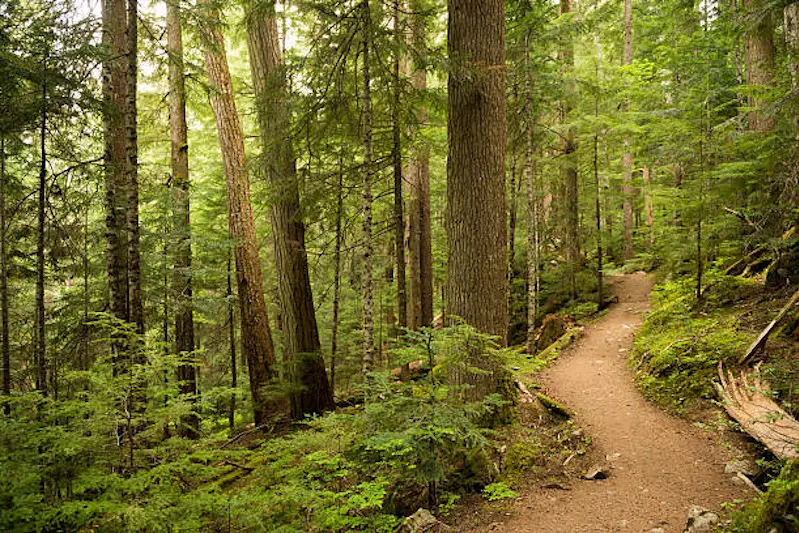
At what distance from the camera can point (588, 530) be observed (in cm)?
393

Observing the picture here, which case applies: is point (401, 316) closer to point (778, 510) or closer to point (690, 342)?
point (690, 342)

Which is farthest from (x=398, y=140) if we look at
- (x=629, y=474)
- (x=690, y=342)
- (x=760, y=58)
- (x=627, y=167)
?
(x=627, y=167)

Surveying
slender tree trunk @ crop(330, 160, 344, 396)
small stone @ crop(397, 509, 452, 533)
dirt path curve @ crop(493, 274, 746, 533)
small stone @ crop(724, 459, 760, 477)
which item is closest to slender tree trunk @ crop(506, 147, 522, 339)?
dirt path curve @ crop(493, 274, 746, 533)

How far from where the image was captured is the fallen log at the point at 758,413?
428 cm

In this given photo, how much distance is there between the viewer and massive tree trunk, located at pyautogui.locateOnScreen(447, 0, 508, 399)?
558 cm

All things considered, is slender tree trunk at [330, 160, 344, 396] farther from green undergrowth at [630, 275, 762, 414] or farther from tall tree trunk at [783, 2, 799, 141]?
tall tree trunk at [783, 2, 799, 141]

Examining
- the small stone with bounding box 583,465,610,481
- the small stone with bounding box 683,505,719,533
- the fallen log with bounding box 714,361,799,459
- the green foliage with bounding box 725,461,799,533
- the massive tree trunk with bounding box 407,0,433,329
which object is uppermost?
the massive tree trunk with bounding box 407,0,433,329

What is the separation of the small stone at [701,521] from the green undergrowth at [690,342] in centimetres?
315

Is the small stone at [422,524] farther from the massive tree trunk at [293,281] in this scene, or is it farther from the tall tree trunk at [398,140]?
the massive tree trunk at [293,281]

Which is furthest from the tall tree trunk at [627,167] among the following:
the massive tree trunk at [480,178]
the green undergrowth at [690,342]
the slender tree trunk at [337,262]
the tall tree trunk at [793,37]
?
the massive tree trunk at [480,178]

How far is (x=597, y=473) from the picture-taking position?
5.05 m

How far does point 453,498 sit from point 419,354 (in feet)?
5.46

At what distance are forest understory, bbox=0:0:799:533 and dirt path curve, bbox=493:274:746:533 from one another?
0.12 feet

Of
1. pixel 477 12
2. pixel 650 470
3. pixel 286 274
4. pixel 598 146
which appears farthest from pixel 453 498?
pixel 598 146
